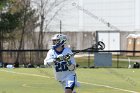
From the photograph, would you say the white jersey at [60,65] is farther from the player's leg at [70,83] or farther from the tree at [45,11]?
the tree at [45,11]

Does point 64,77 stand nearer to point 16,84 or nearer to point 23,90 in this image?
point 23,90

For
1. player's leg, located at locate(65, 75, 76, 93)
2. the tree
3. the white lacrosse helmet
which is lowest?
player's leg, located at locate(65, 75, 76, 93)

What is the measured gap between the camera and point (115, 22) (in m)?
72.0

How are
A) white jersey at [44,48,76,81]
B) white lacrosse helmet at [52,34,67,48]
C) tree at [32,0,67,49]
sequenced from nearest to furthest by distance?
white lacrosse helmet at [52,34,67,48]
white jersey at [44,48,76,81]
tree at [32,0,67,49]

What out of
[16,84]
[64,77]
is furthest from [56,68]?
[16,84]

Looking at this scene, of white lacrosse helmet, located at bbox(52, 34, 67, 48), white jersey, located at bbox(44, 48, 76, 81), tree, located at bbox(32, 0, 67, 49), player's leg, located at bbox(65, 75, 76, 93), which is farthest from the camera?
tree, located at bbox(32, 0, 67, 49)

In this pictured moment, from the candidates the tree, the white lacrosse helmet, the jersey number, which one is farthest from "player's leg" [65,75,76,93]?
the tree

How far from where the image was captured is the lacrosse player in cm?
1220

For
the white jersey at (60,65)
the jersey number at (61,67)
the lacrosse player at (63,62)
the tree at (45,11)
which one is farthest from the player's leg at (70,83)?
the tree at (45,11)

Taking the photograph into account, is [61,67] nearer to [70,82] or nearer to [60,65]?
[60,65]

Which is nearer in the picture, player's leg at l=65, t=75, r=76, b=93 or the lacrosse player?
player's leg at l=65, t=75, r=76, b=93

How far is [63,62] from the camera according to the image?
12344 millimetres

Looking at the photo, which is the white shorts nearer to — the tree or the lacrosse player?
the lacrosse player

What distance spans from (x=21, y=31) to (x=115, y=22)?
1897 centimetres
